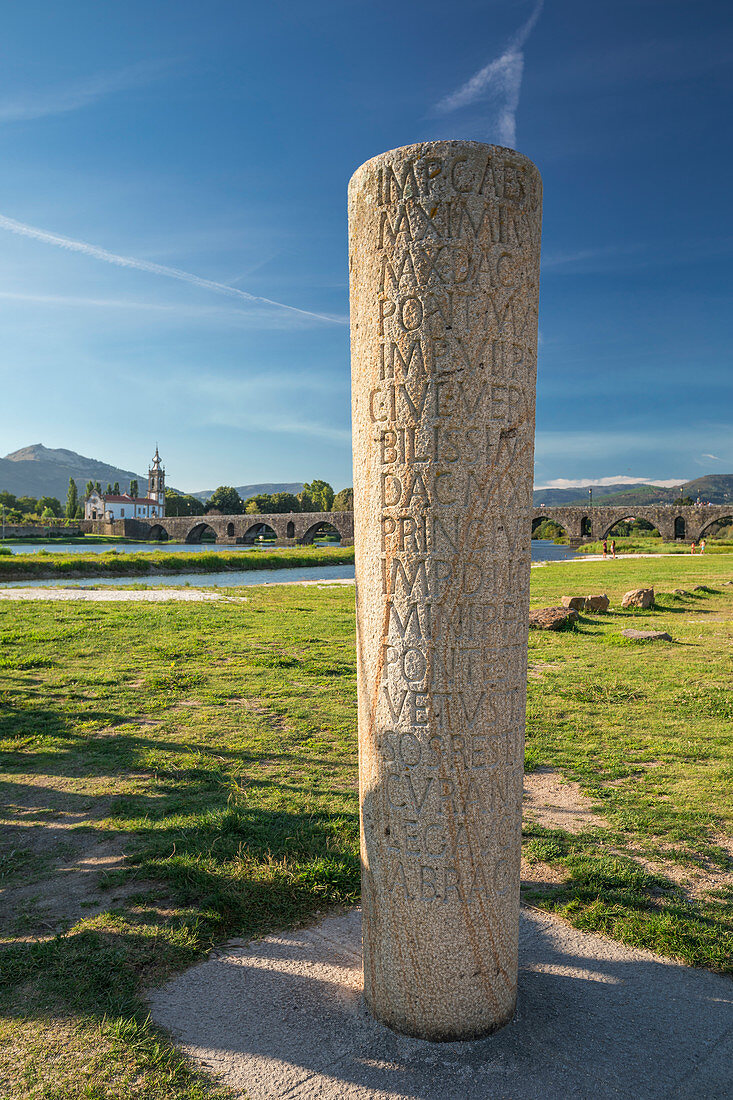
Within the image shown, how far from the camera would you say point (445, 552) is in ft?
8.79

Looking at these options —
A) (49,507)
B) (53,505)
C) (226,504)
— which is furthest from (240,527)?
(53,505)

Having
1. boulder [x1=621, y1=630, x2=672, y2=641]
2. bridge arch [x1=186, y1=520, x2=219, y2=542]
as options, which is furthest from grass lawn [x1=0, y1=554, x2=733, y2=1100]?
bridge arch [x1=186, y1=520, x2=219, y2=542]

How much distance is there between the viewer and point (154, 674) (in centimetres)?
880

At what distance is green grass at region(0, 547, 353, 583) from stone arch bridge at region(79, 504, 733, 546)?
25.7 meters

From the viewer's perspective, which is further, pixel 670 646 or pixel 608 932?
pixel 670 646

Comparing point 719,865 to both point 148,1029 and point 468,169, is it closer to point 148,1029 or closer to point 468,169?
point 148,1029

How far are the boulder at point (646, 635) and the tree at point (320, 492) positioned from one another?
112 metres

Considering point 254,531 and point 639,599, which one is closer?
point 639,599

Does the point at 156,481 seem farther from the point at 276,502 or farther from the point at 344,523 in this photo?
the point at 344,523

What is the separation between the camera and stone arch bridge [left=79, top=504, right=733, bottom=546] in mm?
65125

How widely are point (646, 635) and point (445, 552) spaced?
9186mm

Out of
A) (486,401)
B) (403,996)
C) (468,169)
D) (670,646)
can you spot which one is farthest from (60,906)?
(670,646)

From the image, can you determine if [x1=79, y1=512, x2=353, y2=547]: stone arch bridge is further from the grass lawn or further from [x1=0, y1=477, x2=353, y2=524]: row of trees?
the grass lawn

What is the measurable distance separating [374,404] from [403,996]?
2405mm
